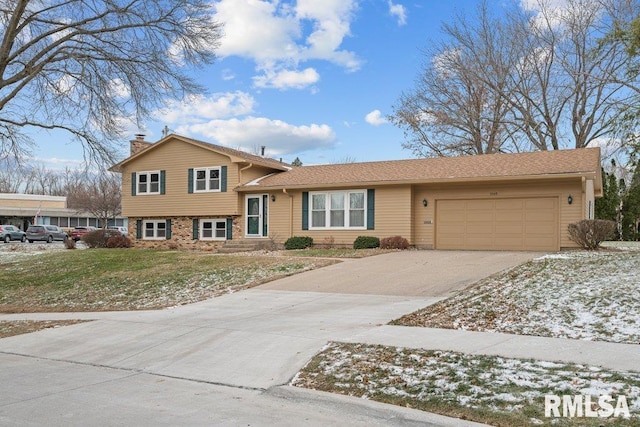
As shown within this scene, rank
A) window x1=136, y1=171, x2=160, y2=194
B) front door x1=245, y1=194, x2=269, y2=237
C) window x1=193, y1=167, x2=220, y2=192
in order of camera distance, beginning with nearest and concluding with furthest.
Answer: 1. front door x1=245, y1=194, x2=269, y2=237
2. window x1=193, y1=167, x2=220, y2=192
3. window x1=136, y1=171, x2=160, y2=194

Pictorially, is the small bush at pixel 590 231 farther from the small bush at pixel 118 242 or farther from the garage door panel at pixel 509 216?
the small bush at pixel 118 242

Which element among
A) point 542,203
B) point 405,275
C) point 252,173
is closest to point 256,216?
point 252,173

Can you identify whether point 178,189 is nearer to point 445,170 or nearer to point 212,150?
point 212,150

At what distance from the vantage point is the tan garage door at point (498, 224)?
20188 millimetres

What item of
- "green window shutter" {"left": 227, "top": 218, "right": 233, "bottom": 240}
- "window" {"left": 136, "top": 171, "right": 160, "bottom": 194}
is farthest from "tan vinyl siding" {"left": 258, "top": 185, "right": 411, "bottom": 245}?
"window" {"left": 136, "top": 171, "right": 160, "bottom": 194}

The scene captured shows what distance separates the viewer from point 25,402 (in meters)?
6.10

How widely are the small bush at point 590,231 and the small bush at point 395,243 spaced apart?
19.0 feet

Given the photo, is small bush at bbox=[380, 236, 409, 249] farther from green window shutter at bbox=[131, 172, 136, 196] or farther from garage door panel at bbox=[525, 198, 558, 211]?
green window shutter at bbox=[131, 172, 136, 196]

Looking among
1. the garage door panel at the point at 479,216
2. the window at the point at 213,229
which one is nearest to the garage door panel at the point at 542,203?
the garage door panel at the point at 479,216

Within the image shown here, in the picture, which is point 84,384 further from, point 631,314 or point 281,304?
point 631,314

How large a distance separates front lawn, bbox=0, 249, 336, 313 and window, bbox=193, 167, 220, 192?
6147 millimetres

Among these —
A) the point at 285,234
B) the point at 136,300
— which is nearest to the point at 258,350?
the point at 136,300

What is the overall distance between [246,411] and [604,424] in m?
3.20

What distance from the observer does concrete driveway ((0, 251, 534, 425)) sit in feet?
18.3
